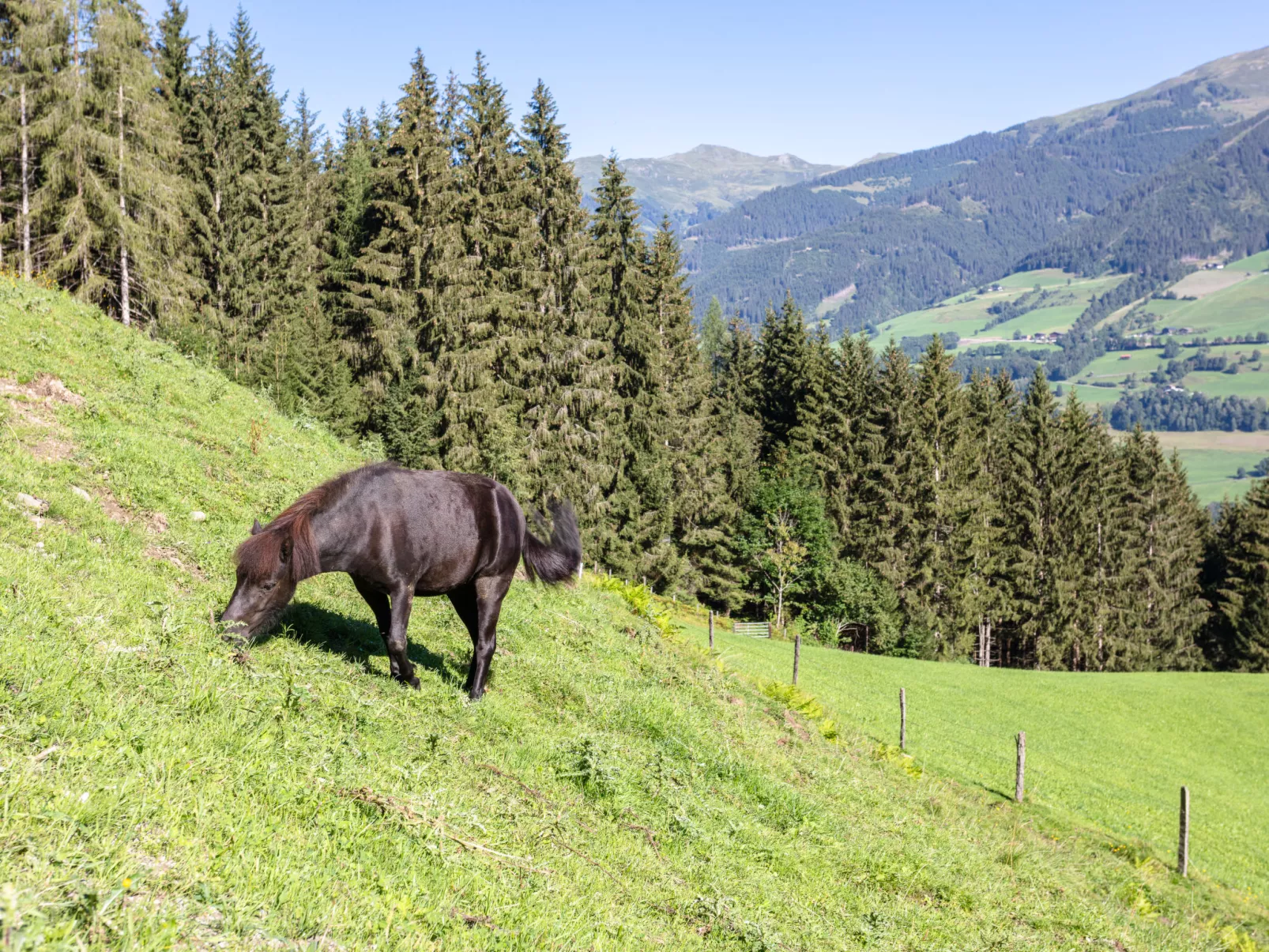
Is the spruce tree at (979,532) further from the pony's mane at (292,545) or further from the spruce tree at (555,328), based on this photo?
the pony's mane at (292,545)

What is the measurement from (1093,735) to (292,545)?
34.3 metres

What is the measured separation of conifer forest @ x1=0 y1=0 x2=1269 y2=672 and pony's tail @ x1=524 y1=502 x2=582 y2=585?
9.96m

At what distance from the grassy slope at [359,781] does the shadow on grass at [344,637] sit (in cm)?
5

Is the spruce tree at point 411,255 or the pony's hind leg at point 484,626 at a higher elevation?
the spruce tree at point 411,255

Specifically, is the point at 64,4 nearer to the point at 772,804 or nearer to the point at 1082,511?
the point at 772,804

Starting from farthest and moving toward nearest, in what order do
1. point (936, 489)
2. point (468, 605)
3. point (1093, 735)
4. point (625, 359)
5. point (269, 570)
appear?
point (936, 489)
point (625, 359)
point (1093, 735)
point (468, 605)
point (269, 570)

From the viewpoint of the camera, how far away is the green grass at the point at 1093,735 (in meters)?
22.3

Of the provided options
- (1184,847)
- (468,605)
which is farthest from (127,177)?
(1184,847)

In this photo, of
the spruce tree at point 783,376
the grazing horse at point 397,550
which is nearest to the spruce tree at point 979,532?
the spruce tree at point 783,376

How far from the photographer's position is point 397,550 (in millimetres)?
8602

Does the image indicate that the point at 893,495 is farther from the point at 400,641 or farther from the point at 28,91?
the point at 400,641

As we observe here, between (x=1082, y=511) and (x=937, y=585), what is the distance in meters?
13.3

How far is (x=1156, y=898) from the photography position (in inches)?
579

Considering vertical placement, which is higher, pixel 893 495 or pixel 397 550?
pixel 397 550
